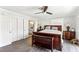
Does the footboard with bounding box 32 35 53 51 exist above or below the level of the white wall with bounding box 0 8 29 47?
below

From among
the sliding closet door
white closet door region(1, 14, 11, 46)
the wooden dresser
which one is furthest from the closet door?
the wooden dresser

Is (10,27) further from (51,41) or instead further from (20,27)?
(51,41)

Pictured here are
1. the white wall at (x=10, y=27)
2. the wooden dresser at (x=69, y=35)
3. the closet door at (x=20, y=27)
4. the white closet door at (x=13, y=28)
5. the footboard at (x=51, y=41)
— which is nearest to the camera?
the footboard at (x=51, y=41)

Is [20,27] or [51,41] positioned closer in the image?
[51,41]

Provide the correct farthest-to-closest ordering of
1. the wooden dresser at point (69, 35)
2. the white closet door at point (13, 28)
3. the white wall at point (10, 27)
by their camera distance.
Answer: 1. the wooden dresser at point (69, 35)
2. the white closet door at point (13, 28)
3. the white wall at point (10, 27)

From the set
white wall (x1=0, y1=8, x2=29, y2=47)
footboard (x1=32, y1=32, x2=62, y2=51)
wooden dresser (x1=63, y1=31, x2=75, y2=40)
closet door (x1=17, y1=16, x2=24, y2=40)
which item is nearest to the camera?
footboard (x1=32, y1=32, x2=62, y2=51)

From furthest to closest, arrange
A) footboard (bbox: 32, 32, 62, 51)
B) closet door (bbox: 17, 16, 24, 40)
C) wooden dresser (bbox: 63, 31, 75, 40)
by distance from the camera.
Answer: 1. wooden dresser (bbox: 63, 31, 75, 40)
2. closet door (bbox: 17, 16, 24, 40)
3. footboard (bbox: 32, 32, 62, 51)

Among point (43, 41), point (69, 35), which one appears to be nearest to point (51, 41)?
point (43, 41)

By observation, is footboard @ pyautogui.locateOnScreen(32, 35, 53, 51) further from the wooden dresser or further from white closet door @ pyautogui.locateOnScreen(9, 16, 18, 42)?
the wooden dresser

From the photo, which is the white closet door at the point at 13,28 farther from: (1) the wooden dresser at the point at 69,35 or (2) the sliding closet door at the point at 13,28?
(1) the wooden dresser at the point at 69,35

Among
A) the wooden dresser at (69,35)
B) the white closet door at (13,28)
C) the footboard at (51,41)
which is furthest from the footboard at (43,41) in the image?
the wooden dresser at (69,35)

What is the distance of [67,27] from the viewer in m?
7.64

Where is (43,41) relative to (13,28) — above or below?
below
